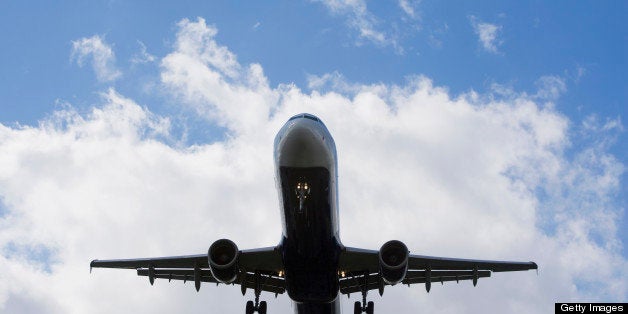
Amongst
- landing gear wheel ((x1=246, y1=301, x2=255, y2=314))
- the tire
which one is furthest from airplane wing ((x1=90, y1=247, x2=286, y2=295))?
the tire

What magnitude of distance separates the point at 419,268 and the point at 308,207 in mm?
7320

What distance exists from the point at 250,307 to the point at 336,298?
4.22m

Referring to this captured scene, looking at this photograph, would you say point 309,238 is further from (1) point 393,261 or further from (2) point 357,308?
(2) point 357,308

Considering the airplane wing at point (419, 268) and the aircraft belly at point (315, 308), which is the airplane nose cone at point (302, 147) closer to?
the airplane wing at point (419, 268)

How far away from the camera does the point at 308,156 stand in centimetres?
1895

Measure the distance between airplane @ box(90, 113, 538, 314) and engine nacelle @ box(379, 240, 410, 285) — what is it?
0.11ft

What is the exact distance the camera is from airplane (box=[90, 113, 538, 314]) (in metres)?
19.3

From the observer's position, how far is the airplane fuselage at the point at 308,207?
1903 centimetres

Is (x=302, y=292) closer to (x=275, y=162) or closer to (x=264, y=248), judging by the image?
(x=264, y=248)

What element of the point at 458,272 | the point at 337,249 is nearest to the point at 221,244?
the point at 337,249

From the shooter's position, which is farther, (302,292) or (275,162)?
(302,292)

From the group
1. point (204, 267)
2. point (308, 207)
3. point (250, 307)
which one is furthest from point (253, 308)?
point (308, 207)

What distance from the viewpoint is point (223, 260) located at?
2155 cm

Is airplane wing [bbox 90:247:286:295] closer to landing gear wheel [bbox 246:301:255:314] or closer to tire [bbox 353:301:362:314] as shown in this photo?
landing gear wheel [bbox 246:301:255:314]
